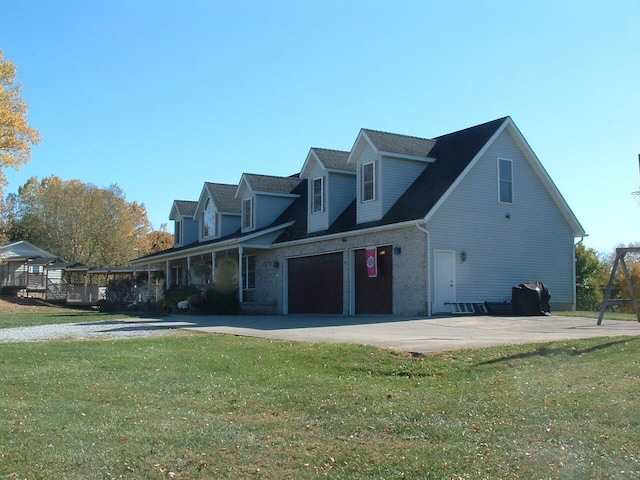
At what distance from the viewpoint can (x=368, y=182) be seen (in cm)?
2489

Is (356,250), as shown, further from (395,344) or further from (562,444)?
(562,444)

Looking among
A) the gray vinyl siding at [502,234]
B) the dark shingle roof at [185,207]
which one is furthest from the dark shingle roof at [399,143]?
the dark shingle roof at [185,207]

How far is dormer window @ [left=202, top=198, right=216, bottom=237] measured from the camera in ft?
122

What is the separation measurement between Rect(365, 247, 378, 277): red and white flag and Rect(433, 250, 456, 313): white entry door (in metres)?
2.50

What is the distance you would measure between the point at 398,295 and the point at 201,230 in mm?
18631

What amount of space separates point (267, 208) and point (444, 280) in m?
13.0

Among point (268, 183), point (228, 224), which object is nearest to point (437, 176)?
point (268, 183)

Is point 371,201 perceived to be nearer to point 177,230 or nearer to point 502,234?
point 502,234

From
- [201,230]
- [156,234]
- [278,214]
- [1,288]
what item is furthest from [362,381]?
[156,234]

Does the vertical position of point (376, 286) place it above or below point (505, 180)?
below

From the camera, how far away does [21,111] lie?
35750 millimetres

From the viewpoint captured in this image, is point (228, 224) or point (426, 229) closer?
point (426, 229)

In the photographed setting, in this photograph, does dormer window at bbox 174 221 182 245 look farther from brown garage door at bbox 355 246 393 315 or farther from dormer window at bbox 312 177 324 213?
brown garage door at bbox 355 246 393 315

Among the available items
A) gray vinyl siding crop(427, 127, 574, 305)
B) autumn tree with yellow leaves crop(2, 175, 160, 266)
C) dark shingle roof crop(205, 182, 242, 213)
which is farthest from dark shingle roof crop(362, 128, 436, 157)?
autumn tree with yellow leaves crop(2, 175, 160, 266)
